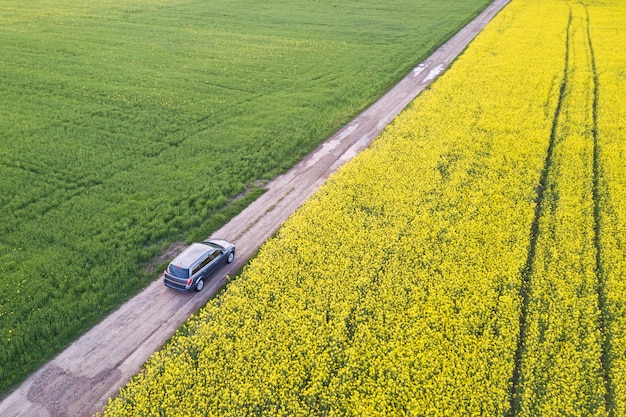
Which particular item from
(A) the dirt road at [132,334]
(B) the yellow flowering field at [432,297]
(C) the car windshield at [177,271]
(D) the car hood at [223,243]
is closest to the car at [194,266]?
(C) the car windshield at [177,271]

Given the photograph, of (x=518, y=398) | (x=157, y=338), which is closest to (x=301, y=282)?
(x=157, y=338)

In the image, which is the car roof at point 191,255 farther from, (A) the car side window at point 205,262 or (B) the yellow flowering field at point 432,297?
(B) the yellow flowering field at point 432,297

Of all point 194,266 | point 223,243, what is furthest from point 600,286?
point 194,266

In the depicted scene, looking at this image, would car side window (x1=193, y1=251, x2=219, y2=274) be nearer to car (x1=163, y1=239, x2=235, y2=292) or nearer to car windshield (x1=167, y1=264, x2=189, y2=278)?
car (x1=163, y1=239, x2=235, y2=292)

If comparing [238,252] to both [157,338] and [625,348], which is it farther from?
[625,348]

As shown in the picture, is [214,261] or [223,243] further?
[223,243]

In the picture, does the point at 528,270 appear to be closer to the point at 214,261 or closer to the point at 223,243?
the point at 223,243
